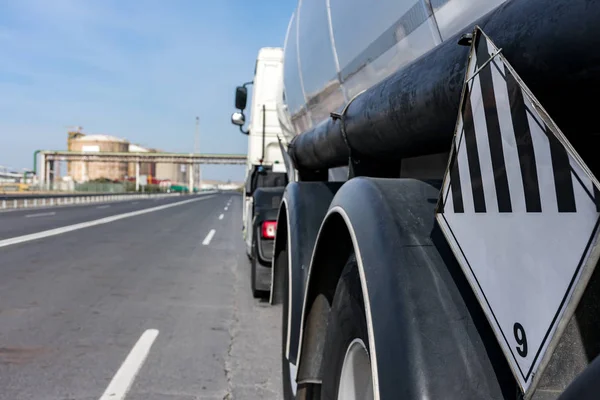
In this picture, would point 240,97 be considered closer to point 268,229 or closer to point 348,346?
point 268,229

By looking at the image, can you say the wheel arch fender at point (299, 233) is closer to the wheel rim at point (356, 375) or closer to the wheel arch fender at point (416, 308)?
the wheel rim at point (356, 375)

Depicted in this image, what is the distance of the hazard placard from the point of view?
1055 millimetres

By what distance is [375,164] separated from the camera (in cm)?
302

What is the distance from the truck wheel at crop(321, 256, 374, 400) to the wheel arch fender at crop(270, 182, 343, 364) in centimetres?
57

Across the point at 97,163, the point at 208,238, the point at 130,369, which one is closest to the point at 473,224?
the point at 130,369

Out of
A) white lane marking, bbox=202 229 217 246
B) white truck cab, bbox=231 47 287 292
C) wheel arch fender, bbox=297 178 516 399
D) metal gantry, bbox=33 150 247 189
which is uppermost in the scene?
metal gantry, bbox=33 150 247 189

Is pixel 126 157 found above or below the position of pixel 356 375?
above

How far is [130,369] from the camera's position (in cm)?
476

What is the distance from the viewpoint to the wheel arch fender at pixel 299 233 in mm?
2951

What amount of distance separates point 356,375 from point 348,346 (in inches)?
4.3

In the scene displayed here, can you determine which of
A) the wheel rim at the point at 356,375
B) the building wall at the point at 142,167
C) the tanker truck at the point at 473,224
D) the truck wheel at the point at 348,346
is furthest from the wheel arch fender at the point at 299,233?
the building wall at the point at 142,167

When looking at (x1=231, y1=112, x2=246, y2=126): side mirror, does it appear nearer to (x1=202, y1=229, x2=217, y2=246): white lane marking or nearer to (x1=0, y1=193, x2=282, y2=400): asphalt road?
(x1=0, y1=193, x2=282, y2=400): asphalt road

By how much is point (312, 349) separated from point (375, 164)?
106cm

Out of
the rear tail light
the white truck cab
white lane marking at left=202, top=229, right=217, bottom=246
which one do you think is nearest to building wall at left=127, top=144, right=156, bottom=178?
white lane marking at left=202, top=229, right=217, bottom=246
